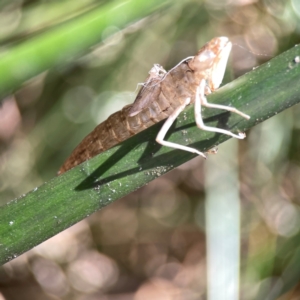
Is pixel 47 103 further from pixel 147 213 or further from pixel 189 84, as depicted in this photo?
pixel 189 84

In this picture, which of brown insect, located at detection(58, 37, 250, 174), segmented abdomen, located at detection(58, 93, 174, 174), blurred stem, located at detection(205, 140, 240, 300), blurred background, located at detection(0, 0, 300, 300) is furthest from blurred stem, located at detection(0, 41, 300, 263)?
blurred background, located at detection(0, 0, 300, 300)

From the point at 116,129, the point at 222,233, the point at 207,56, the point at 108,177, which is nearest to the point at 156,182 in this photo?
the point at 222,233

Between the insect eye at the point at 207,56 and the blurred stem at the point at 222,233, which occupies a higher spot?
the insect eye at the point at 207,56

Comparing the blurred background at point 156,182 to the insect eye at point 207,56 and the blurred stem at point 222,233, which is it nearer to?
the blurred stem at point 222,233

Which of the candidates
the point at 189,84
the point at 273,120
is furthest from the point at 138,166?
the point at 273,120

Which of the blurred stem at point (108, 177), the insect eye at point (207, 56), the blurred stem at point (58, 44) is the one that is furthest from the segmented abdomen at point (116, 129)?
the blurred stem at point (108, 177)

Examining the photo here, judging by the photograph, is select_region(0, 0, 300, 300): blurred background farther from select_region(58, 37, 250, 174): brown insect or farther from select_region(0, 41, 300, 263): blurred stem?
select_region(0, 41, 300, 263): blurred stem

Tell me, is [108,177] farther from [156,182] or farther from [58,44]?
[156,182]

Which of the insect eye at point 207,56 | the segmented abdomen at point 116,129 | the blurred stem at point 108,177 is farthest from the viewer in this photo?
the segmented abdomen at point 116,129
